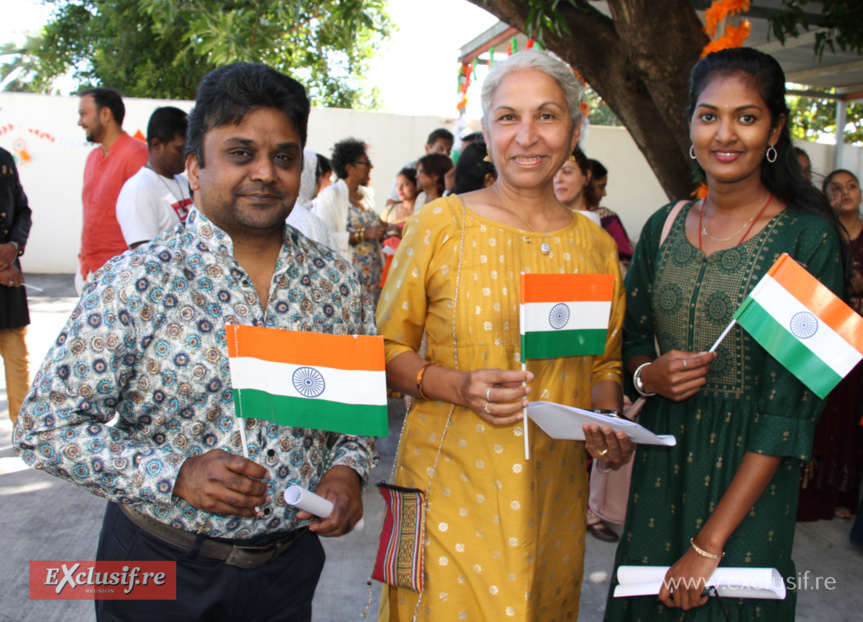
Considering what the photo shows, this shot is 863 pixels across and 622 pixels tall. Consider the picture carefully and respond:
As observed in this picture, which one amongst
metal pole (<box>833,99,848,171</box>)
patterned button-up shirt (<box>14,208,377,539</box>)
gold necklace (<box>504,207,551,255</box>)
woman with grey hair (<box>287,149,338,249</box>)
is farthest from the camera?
metal pole (<box>833,99,848,171</box>)

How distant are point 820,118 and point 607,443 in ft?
82.4

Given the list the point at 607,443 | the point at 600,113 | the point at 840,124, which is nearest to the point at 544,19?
the point at 607,443

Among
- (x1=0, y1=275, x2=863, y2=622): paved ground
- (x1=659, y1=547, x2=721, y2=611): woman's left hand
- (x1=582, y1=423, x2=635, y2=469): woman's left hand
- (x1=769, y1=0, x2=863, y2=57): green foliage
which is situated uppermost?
(x1=769, y1=0, x2=863, y2=57): green foliage

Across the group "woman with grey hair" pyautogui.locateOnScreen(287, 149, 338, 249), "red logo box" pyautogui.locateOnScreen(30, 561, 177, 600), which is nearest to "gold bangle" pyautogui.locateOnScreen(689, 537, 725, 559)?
"red logo box" pyautogui.locateOnScreen(30, 561, 177, 600)

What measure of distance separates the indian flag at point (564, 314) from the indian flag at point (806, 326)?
38cm

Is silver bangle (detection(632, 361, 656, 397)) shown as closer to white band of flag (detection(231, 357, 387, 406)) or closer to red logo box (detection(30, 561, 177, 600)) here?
white band of flag (detection(231, 357, 387, 406))

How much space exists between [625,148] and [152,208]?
11.4 metres

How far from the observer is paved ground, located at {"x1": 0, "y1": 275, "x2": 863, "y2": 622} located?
3.18 meters

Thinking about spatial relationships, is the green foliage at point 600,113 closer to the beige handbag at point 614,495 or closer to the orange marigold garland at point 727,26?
the orange marigold garland at point 727,26

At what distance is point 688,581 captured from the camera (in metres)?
1.85

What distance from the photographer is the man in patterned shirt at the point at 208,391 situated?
140cm

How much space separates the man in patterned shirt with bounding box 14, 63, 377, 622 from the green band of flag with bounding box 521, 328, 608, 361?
0.45 meters

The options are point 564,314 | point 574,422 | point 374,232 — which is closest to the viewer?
point 574,422

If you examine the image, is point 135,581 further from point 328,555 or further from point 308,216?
point 308,216
